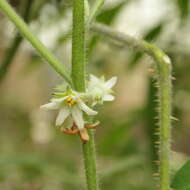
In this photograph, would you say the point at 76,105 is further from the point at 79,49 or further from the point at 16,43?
the point at 16,43

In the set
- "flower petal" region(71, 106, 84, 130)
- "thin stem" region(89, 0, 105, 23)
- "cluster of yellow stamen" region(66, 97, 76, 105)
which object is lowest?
"flower petal" region(71, 106, 84, 130)

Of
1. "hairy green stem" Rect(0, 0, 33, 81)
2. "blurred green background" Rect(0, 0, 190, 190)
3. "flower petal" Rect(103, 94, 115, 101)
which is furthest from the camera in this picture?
"blurred green background" Rect(0, 0, 190, 190)

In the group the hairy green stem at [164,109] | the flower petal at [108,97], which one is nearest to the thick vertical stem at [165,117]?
the hairy green stem at [164,109]

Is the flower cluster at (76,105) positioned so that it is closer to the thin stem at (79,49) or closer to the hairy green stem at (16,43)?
the thin stem at (79,49)

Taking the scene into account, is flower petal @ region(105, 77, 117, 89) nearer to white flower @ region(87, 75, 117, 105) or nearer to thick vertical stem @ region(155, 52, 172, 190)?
white flower @ region(87, 75, 117, 105)

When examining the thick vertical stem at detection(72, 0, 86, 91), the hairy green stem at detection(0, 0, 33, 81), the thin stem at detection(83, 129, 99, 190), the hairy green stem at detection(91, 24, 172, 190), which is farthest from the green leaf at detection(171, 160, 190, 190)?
the hairy green stem at detection(0, 0, 33, 81)

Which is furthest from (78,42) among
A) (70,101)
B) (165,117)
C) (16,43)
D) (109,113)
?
(109,113)

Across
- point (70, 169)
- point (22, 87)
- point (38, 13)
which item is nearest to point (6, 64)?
point (38, 13)
